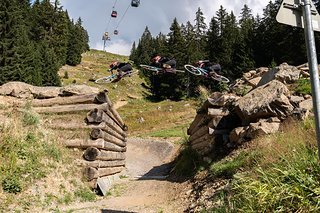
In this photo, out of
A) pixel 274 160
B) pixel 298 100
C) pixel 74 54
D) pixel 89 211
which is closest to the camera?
pixel 274 160

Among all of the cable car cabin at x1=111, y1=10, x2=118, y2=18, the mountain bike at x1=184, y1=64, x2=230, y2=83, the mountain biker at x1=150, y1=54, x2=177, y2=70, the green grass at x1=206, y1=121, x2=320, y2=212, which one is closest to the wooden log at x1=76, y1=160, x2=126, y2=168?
the mountain biker at x1=150, y1=54, x2=177, y2=70

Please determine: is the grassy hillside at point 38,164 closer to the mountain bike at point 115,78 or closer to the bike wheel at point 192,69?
the mountain bike at point 115,78

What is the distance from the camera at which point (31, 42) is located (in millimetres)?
56500

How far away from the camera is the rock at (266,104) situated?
8578mm

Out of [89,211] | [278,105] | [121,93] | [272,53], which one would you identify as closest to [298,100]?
[278,105]

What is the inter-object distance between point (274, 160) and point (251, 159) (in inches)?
52.3

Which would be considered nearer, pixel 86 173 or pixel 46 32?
pixel 86 173

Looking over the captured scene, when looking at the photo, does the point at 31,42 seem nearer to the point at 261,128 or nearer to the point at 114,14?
the point at 114,14

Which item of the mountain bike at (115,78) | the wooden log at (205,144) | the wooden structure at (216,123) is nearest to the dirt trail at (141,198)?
the wooden log at (205,144)

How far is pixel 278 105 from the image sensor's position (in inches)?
340

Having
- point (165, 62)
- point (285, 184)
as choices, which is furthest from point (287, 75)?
point (285, 184)

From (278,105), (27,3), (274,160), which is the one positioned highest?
(27,3)

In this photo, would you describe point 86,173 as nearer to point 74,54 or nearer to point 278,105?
point 278,105

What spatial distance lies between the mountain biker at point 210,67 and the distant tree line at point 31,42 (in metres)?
30.1
